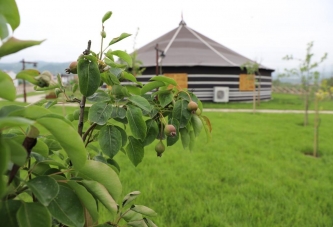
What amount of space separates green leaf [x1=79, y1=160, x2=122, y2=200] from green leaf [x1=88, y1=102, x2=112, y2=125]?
0.56 feet

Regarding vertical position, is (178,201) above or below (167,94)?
below

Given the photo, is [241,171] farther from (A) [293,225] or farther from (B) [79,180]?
(B) [79,180]

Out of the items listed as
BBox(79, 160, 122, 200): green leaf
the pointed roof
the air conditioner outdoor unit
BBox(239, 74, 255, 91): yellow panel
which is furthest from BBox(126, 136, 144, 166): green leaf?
BBox(239, 74, 255, 91): yellow panel

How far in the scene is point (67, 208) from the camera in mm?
440

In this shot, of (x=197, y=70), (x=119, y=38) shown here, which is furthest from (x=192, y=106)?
(x=197, y=70)

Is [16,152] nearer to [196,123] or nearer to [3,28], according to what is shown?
[3,28]

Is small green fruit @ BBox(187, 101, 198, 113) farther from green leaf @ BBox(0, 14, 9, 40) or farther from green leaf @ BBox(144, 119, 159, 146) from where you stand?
green leaf @ BBox(0, 14, 9, 40)

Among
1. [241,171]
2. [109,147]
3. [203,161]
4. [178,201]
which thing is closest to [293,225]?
[178,201]

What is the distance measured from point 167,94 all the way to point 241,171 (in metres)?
2.56

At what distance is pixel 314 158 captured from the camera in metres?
3.71

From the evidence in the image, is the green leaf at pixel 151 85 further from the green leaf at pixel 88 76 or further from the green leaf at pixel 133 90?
the green leaf at pixel 88 76

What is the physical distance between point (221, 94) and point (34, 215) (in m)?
13.3

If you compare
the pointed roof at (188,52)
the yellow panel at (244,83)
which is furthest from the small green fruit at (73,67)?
the yellow panel at (244,83)

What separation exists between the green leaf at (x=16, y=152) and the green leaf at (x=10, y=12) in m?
0.20
